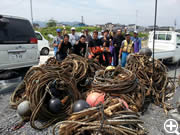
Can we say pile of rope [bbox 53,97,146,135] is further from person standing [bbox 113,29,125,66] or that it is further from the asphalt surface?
person standing [bbox 113,29,125,66]

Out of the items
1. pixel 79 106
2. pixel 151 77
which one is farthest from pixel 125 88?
pixel 151 77

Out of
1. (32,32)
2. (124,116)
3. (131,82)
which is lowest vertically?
(124,116)

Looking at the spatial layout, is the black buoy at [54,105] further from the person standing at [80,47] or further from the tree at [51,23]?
the tree at [51,23]

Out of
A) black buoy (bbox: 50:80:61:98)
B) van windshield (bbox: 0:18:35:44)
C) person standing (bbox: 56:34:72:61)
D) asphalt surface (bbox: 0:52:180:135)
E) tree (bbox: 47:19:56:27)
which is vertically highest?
tree (bbox: 47:19:56:27)

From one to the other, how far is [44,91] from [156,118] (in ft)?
7.95

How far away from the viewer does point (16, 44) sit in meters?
4.84

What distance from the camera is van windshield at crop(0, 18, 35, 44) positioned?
4.52m

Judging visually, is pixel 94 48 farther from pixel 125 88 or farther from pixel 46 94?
pixel 46 94

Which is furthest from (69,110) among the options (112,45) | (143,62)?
(112,45)

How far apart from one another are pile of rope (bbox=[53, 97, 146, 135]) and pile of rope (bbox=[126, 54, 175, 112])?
178 centimetres

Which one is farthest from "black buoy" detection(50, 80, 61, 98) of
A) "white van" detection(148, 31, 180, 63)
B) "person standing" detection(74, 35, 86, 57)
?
"white van" detection(148, 31, 180, 63)

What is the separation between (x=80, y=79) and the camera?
164 inches

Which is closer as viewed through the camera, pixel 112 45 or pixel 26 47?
pixel 26 47

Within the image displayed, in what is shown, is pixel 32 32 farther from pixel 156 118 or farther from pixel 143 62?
pixel 156 118
